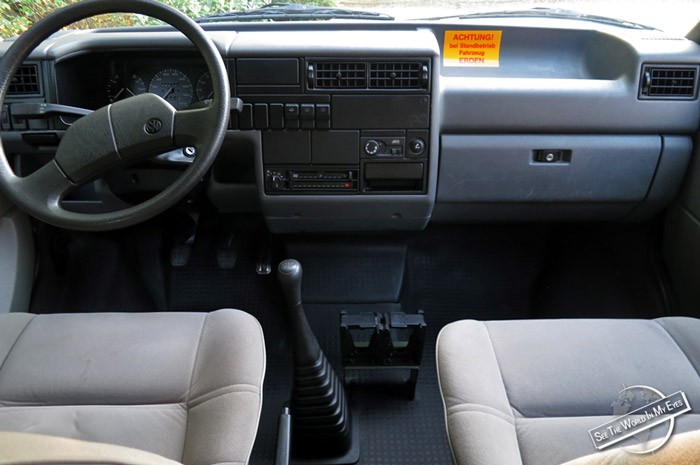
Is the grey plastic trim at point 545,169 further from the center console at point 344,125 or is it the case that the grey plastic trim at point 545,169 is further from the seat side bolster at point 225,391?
the seat side bolster at point 225,391

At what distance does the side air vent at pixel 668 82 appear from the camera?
172 cm

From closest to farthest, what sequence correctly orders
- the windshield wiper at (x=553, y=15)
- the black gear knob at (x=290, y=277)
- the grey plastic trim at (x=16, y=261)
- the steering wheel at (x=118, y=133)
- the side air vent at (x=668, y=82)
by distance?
the steering wheel at (x=118, y=133)
the black gear knob at (x=290, y=277)
the side air vent at (x=668, y=82)
the grey plastic trim at (x=16, y=261)
the windshield wiper at (x=553, y=15)

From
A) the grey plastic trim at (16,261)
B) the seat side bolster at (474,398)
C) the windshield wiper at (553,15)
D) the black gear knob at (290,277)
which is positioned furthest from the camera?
the windshield wiper at (553,15)

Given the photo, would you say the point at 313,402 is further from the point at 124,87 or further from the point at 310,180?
the point at 124,87

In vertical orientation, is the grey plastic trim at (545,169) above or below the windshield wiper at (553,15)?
below

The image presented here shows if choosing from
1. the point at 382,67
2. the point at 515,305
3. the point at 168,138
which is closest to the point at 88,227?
the point at 168,138

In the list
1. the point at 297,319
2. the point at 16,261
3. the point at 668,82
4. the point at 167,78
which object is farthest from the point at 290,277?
the point at 668,82

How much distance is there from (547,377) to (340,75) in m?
0.93

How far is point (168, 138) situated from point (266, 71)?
395 millimetres

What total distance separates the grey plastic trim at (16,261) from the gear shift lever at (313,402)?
0.91 meters

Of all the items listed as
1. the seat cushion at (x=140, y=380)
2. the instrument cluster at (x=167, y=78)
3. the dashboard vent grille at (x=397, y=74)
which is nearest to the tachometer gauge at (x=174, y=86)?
the instrument cluster at (x=167, y=78)

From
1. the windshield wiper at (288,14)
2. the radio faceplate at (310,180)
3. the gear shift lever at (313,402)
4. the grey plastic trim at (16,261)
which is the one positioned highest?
the windshield wiper at (288,14)

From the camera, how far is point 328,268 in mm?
2273

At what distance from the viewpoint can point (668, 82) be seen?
1.73 metres
